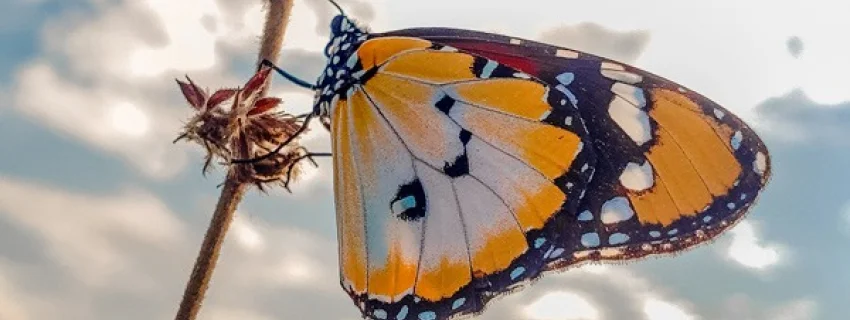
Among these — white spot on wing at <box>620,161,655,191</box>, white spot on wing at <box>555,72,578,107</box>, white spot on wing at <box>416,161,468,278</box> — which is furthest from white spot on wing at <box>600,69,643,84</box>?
white spot on wing at <box>416,161,468,278</box>

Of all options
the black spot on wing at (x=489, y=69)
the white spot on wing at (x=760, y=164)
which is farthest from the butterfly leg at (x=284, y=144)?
the white spot on wing at (x=760, y=164)

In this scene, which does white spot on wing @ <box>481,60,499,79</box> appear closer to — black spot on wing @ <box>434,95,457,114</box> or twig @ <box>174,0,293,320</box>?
black spot on wing @ <box>434,95,457,114</box>

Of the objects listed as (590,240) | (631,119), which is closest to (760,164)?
(631,119)

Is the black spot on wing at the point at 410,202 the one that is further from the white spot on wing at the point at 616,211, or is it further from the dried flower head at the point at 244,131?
the white spot on wing at the point at 616,211

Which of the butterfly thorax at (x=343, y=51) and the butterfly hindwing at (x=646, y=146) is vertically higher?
the butterfly thorax at (x=343, y=51)

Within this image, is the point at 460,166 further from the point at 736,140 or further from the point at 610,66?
the point at 736,140

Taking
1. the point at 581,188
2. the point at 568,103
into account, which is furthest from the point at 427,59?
the point at 581,188
